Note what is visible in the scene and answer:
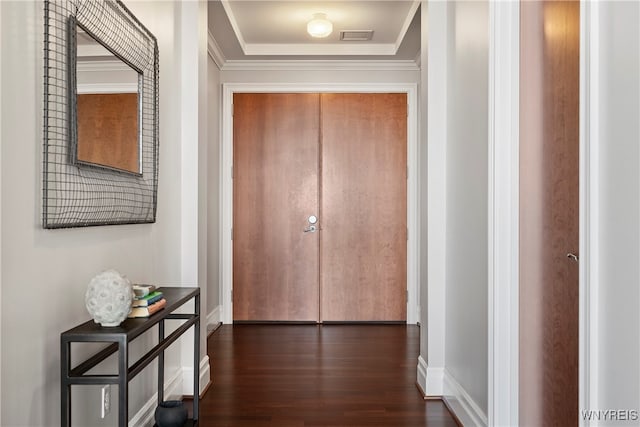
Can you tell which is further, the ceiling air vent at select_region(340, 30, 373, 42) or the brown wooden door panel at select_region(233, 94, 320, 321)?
the brown wooden door panel at select_region(233, 94, 320, 321)

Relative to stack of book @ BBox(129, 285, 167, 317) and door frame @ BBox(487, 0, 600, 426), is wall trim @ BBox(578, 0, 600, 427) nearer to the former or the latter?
door frame @ BBox(487, 0, 600, 426)

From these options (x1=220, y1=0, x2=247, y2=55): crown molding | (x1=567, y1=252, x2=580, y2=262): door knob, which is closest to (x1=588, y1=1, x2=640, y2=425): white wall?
(x1=567, y1=252, x2=580, y2=262): door knob

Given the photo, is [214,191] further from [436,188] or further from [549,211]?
[549,211]

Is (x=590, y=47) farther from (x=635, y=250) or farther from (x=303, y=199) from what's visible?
(x=303, y=199)

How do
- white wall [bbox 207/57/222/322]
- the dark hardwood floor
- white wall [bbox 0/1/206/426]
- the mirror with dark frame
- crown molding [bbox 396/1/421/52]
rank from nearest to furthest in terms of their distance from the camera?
white wall [bbox 0/1/206/426]
the mirror with dark frame
the dark hardwood floor
crown molding [bbox 396/1/421/52]
white wall [bbox 207/57/222/322]

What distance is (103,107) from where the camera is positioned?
1.94 m

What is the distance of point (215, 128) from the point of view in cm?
479

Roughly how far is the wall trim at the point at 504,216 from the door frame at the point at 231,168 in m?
2.80

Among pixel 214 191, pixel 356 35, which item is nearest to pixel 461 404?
pixel 214 191

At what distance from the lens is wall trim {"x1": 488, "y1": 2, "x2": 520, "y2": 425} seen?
2.12 meters

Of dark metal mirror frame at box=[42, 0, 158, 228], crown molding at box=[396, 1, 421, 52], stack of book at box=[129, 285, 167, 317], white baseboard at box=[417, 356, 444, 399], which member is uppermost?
crown molding at box=[396, 1, 421, 52]

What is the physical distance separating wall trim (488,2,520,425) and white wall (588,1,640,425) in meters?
0.73

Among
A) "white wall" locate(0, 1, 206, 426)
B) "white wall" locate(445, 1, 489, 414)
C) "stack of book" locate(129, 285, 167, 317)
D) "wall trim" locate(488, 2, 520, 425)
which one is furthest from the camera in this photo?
"white wall" locate(445, 1, 489, 414)

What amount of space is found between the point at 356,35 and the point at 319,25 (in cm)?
67
